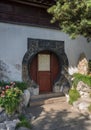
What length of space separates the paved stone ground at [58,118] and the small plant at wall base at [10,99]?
976 mm

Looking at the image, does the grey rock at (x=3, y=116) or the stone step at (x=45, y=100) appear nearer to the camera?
the grey rock at (x=3, y=116)

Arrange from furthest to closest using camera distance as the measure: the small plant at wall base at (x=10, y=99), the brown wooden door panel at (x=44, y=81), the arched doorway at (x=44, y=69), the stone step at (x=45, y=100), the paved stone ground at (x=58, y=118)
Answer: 1. the brown wooden door panel at (x=44, y=81)
2. the arched doorway at (x=44, y=69)
3. the stone step at (x=45, y=100)
4. the small plant at wall base at (x=10, y=99)
5. the paved stone ground at (x=58, y=118)

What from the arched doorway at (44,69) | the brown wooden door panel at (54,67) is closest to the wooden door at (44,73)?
the arched doorway at (44,69)

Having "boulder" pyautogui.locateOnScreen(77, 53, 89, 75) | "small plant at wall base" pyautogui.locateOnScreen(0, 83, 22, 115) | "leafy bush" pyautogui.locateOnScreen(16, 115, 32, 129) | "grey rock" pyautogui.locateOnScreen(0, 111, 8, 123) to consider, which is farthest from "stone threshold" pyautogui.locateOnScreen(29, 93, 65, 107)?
"grey rock" pyautogui.locateOnScreen(0, 111, 8, 123)

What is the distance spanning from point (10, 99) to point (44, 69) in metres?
4.16

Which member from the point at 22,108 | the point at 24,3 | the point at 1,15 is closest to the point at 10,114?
the point at 22,108

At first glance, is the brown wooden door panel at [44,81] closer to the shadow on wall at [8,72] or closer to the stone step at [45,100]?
the stone step at [45,100]

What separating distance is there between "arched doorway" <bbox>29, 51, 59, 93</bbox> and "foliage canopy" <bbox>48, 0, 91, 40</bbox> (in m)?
3.12

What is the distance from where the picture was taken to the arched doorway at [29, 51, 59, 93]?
12.8 meters

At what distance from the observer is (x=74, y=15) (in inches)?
385

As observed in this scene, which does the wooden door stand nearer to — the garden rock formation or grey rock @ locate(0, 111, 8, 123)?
the garden rock formation

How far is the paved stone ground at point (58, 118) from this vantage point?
29.4 ft

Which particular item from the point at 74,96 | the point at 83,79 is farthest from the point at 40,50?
the point at 74,96

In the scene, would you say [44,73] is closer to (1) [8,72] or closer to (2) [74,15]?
(1) [8,72]
